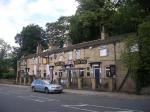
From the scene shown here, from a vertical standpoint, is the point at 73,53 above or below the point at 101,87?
above

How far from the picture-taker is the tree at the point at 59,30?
80.7 meters

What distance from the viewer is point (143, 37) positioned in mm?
30875

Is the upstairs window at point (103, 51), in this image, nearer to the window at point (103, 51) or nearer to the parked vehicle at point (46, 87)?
the window at point (103, 51)

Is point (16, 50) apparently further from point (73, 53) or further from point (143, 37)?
point (143, 37)

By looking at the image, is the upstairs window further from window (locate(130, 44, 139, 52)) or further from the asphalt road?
the asphalt road

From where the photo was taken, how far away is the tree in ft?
265

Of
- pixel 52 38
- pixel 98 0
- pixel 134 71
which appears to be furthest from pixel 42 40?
pixel 134 71

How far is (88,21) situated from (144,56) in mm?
28482

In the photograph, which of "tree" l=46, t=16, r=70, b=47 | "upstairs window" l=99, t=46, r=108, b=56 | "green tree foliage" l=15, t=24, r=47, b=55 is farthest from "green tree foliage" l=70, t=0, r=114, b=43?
"green tree foliage" l=15, t=24, r=47, b=55

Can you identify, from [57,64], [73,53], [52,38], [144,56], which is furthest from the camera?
[52,38]

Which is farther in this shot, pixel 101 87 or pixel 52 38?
pixel 52 38

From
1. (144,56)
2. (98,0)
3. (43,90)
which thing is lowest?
(43,90)

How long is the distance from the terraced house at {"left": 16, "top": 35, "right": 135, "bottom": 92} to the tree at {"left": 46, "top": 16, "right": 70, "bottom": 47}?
70.5ft

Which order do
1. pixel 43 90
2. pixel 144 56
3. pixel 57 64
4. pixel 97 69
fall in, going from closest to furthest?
pixel 144 56 → pixel 43 90 → pixel 97 69 → pixel 57 64
